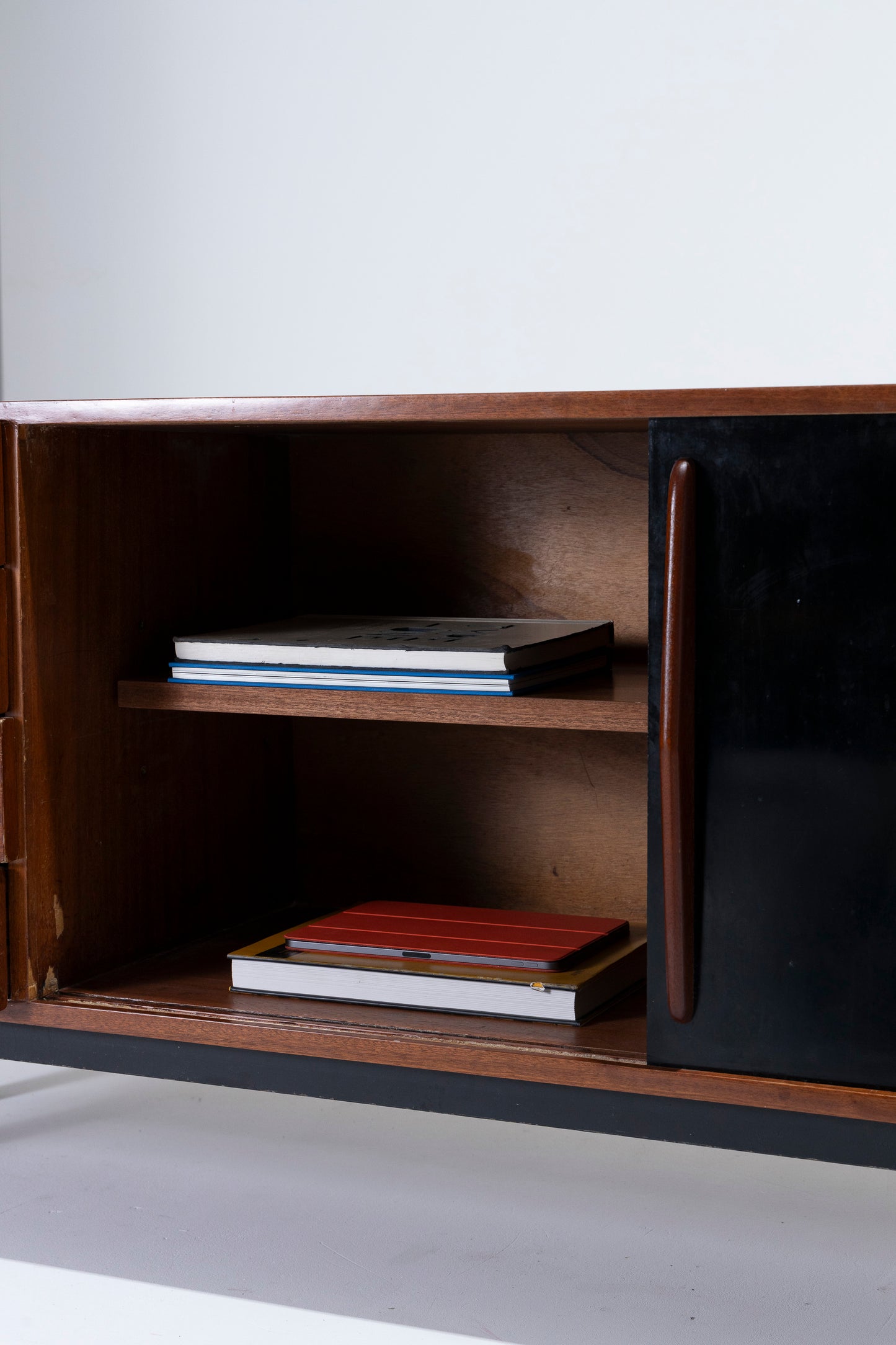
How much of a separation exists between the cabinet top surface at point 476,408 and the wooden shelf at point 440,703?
0.84 ft

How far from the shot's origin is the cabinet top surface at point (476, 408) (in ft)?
4.01

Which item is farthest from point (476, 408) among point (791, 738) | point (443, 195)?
point (443, 195)

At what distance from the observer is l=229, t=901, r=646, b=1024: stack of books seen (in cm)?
148

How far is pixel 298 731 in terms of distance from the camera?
203 centimetres

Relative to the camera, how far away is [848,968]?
4.13ft

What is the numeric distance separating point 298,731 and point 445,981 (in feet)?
1.98

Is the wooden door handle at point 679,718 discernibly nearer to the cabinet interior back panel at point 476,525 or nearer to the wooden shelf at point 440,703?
the wooden shelf at point 440,703

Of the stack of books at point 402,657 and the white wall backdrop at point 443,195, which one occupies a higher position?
the white wall backdrop at point 443,195

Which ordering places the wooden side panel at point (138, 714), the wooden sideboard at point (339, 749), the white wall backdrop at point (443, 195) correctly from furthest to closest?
the white wall backdrop at point (443, 195) → the wooden side panel at point (138, 714) → the wooden sideboard at point (339, 749)

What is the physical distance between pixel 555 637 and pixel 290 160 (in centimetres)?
150

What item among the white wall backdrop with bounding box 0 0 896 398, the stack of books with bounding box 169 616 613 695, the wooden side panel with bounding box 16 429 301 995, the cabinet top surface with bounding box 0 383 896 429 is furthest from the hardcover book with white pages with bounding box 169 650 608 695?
the white wall backdrop with bounding box 0 0 896 398

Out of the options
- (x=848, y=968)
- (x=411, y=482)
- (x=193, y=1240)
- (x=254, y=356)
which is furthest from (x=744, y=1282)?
(x=254, y=356)

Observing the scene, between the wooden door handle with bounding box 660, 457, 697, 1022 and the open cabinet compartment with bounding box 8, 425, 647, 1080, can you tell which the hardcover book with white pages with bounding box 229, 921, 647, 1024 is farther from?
the wooden door handle with bounding box 660, 457, 697, 1022

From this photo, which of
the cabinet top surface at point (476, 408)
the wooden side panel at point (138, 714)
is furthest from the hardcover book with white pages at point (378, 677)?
the cabinet top surface at point (476, 408)
